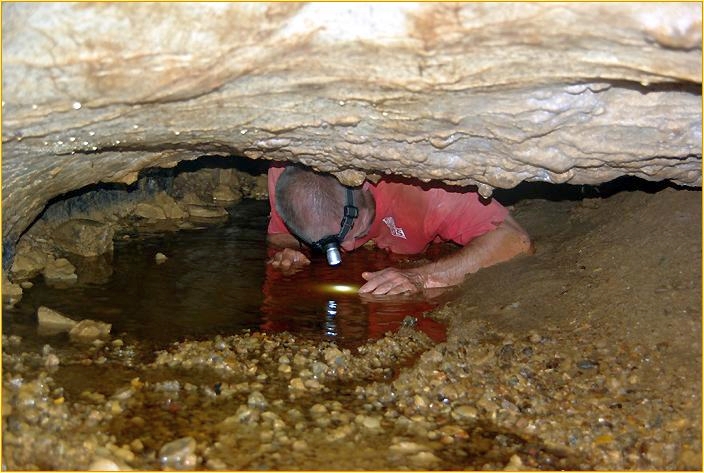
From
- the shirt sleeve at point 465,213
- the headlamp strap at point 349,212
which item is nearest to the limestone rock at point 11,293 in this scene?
the headlamp strap at point 349,212

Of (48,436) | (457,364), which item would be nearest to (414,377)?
(457,364)

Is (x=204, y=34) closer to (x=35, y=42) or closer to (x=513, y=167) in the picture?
(x=35, y=42)

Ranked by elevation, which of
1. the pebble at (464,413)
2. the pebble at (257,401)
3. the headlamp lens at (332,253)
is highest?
the pebble at (257,401)

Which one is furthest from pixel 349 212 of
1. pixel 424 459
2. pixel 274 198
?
pixel 424 459

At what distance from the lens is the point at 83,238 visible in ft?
17.8

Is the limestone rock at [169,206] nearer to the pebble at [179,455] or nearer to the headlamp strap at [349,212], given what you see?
the headlamp strap at [349,212]

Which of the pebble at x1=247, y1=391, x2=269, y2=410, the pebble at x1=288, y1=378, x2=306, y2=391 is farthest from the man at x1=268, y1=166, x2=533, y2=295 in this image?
the pebble at x1=247, y1=391, x2=269, y2=410

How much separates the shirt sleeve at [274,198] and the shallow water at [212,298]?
0.61 feet

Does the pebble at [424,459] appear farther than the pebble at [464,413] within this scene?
No

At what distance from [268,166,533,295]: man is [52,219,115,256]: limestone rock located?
1208 mm

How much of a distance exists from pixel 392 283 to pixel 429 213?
63cm

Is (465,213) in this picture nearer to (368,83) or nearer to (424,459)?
(368,83)

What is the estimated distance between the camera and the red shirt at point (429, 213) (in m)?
5.16

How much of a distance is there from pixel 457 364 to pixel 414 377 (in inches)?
10.3
